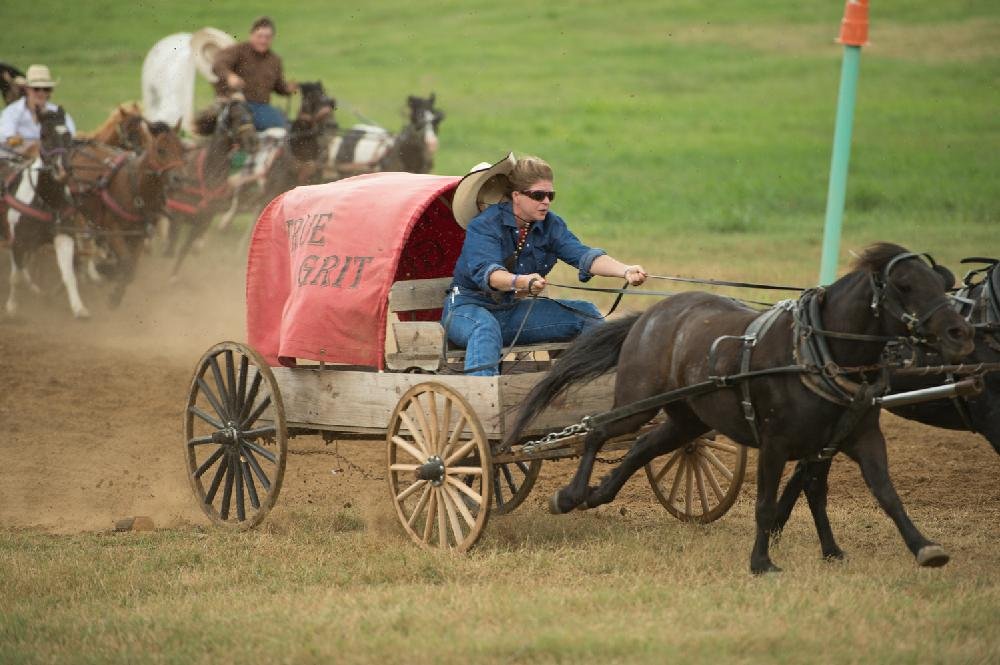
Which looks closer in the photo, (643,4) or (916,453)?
(916,453)

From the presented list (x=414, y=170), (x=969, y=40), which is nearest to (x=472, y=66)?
(x=969, y=40)

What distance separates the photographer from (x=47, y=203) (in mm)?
15844

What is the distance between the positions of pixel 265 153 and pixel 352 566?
12868mm

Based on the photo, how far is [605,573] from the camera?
269 inches

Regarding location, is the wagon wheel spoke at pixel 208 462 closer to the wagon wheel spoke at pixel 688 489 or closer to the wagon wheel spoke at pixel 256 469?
the wagon wheel spoke at pixel 256 469

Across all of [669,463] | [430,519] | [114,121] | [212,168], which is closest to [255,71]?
[212,168]

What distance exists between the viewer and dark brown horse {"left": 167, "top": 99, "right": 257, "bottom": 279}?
18.7m

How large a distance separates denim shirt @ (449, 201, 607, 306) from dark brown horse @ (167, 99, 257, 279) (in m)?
11.3

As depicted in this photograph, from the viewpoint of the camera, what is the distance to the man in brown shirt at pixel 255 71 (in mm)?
19109

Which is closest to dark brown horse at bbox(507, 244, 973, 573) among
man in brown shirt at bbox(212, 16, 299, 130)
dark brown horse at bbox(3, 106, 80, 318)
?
dark brown horse at bbox(3, 106, 80, 318)

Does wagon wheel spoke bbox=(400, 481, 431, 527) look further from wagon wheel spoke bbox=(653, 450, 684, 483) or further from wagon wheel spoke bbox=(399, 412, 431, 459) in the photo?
wagon wheel spoke bbox=(653, 450, 684, 483)

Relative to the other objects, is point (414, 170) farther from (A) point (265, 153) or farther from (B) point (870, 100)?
(B) point (870, 100)

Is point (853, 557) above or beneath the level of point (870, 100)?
beneath

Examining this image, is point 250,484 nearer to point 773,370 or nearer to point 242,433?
point 242,433
